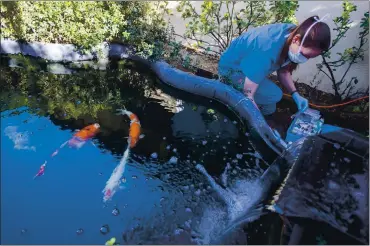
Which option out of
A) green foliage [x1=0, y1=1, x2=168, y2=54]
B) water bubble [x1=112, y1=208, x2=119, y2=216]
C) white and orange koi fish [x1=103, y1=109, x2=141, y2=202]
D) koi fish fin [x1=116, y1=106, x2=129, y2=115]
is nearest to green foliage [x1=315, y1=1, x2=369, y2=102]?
green foliage [x1=0, y1=1, x2=168, y2=54]

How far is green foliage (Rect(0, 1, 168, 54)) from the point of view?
563cm

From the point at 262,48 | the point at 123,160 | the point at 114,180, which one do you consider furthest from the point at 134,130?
the point at 262,48

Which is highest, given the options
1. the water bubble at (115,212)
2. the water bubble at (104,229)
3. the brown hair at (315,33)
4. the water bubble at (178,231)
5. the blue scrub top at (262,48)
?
the brown hair at (315,33)

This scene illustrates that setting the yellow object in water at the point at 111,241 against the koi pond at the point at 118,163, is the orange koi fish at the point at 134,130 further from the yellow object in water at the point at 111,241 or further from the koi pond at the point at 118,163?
the yellow object in water at the point at 111,241

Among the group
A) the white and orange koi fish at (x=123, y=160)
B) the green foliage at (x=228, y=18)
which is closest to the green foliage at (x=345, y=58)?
the green foliage at (x=228, y=18)

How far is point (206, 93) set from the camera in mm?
5309

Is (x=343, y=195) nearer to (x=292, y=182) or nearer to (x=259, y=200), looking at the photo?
(x=292, y=182)

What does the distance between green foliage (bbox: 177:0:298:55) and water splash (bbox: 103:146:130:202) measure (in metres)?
2.75

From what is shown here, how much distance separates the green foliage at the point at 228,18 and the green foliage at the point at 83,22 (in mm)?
702

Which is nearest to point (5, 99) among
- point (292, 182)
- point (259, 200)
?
point (259, 200)

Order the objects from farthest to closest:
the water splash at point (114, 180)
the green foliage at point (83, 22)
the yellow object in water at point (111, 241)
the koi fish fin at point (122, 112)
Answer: the green foliage at point (83, 22) < the koi fish fin at point (122, 112) < the water splash at point (114, 180) < the yellow object in water at point (111, 241)

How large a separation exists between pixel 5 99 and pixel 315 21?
4843 millimetres

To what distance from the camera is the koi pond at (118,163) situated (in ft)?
11.4

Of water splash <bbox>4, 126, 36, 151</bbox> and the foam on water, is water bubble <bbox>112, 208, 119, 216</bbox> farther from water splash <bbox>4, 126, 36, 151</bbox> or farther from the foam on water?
water splash <bbox>4, 126, 36, 151</bbox>
